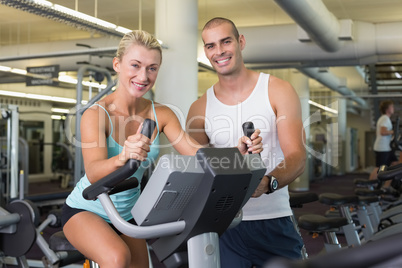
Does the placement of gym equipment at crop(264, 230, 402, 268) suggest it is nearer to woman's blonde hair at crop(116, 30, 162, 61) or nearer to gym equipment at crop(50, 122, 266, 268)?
gym equipment at crop(50, 122, 266, 268)

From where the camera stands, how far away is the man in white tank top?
5.68ft

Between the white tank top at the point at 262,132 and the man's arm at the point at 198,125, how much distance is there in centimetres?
8

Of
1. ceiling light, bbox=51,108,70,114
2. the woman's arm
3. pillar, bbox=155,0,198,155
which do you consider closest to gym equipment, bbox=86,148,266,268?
the woman's arm

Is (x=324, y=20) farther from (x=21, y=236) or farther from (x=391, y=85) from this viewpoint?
(x=391, y=85)

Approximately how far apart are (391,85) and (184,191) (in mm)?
10971

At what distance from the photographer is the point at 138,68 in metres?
1.55

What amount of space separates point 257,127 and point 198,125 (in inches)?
9.6

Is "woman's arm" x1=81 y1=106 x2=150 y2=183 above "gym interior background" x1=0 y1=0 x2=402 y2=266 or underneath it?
underneath

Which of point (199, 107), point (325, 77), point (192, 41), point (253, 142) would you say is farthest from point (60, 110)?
point (253, 142)

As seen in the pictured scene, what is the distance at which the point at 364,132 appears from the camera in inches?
912

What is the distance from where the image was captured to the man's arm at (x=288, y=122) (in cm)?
163

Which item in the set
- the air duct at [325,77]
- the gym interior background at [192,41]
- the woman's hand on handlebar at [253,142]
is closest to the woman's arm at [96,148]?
the woman's hand on handlebar at [253,142]

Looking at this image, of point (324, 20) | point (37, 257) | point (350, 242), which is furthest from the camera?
point (324, 20)

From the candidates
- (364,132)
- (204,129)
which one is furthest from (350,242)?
(364,132)
